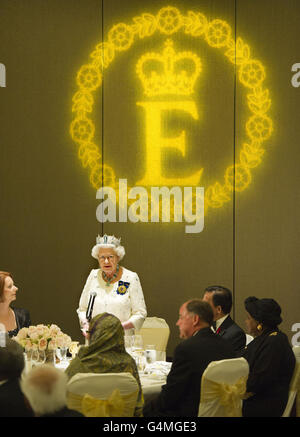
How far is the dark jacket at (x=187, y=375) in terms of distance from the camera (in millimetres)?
3361

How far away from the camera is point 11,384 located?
8.05ft

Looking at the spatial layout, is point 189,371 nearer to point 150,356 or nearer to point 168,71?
point 150,356

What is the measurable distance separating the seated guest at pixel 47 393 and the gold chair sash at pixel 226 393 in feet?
3.79

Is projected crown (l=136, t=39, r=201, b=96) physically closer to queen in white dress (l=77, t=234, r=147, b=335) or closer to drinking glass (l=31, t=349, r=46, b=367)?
queen in white dress (l=77, t=234, r=147, b=335)

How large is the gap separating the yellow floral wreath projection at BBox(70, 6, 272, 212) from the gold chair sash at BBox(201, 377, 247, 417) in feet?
9.87

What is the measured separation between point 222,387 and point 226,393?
0.15ft

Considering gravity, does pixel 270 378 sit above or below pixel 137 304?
below

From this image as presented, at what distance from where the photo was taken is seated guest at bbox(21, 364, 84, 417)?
2258 mm

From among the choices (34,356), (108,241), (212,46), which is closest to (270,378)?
(34,356)

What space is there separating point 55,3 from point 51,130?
4.39ft

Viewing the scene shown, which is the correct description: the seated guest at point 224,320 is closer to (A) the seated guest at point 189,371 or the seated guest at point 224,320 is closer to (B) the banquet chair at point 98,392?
(A) the seated guest at point 189,371

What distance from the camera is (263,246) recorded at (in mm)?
6234

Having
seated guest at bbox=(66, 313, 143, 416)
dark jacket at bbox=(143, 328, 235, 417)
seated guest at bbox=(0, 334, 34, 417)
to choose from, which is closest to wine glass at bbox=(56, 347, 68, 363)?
seated guest at bbox=(66, 313, 143, 416)

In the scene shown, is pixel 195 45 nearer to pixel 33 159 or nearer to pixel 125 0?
pixel 125 0
